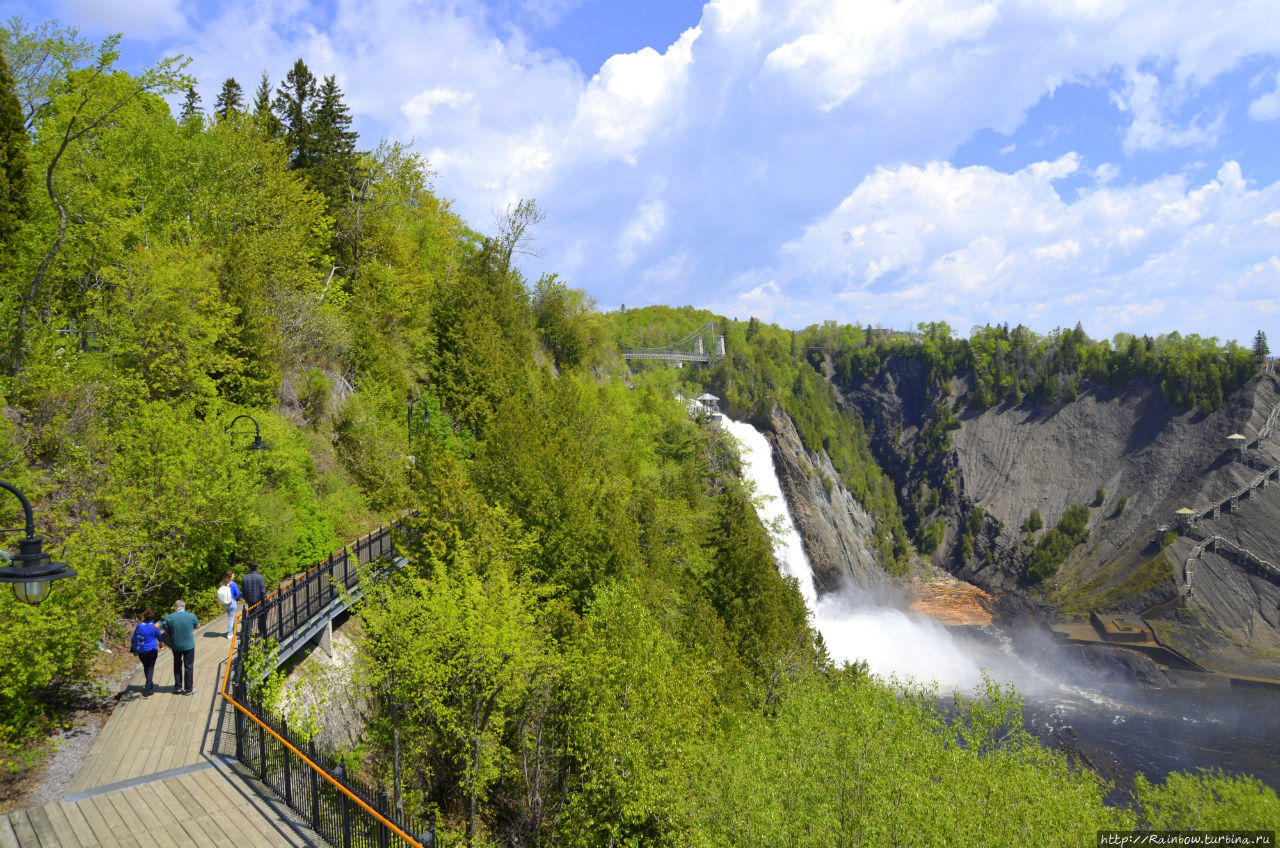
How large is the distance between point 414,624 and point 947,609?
7668 cm

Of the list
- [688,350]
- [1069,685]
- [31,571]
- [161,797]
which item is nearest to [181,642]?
[161,797]

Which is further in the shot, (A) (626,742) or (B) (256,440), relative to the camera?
(B) (256,440)

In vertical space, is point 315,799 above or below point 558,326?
below

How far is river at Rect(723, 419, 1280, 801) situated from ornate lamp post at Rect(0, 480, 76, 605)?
122 ft

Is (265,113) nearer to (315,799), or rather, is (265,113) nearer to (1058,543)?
(315,799)

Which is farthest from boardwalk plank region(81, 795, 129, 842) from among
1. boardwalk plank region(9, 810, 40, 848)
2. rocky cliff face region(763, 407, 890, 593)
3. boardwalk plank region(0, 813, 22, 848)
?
rocky cliff face region(763, 407, 890, 593)

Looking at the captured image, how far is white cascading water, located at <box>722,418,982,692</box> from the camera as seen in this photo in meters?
59.8

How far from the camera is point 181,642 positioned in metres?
12.4

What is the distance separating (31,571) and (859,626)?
2790 inches

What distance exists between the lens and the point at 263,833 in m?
9.24

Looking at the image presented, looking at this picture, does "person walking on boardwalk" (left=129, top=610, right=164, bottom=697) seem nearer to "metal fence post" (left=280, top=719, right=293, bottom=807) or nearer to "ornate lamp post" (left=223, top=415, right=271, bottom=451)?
"metal fence post" (left=280, top=719, right=293, bottom=807)

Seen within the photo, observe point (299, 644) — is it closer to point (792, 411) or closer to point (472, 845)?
point (472, 845)

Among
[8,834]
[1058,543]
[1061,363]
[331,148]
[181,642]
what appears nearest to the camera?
[8,834]

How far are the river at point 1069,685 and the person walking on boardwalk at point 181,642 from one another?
32.7 m
